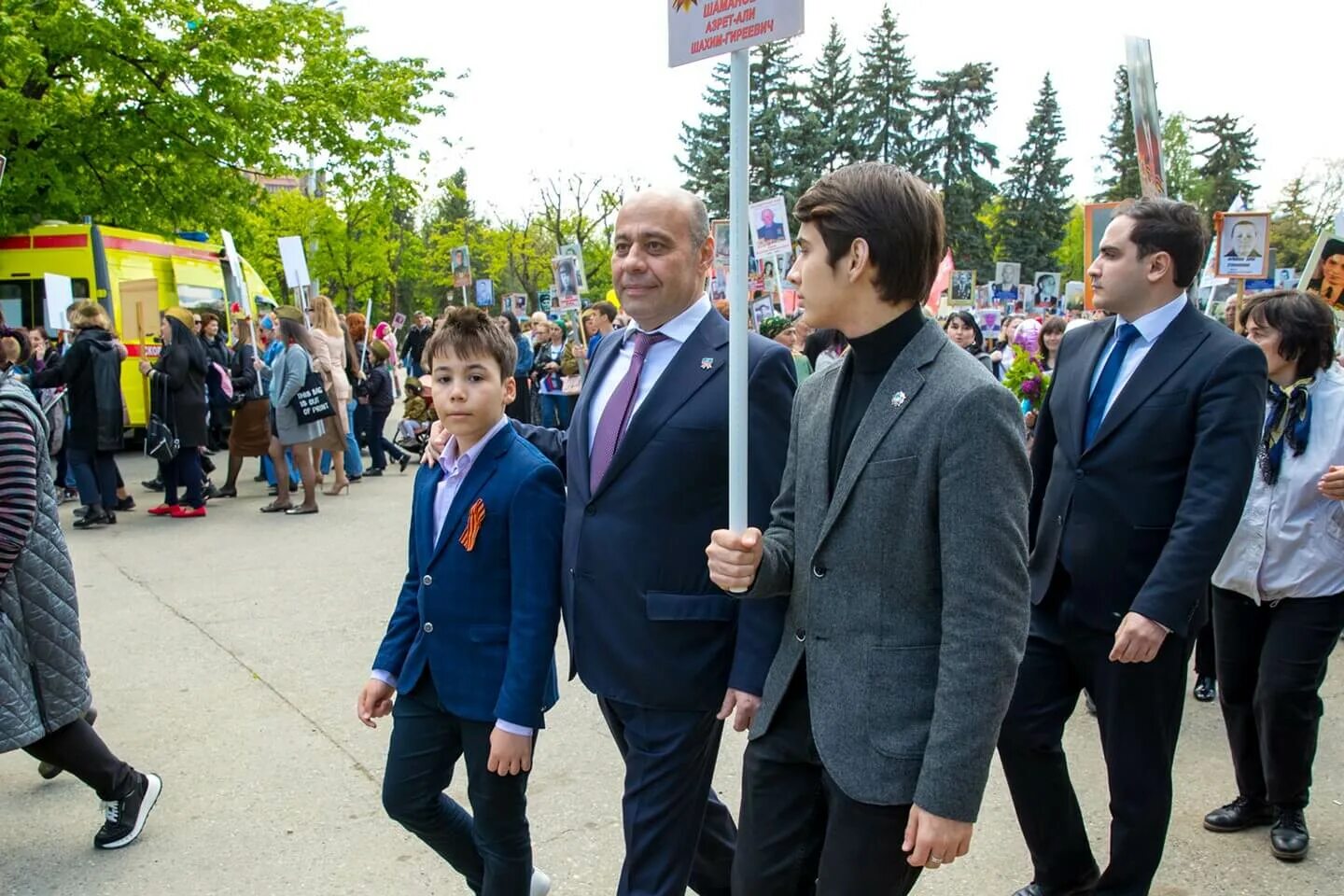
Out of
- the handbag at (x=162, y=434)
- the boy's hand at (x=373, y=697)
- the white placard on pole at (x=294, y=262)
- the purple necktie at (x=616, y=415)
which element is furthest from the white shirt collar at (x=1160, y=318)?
the white placard on pole at (x=294, y=262)

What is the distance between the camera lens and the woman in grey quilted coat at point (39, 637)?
3.44 meters

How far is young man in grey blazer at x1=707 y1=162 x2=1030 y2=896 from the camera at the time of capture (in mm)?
1893

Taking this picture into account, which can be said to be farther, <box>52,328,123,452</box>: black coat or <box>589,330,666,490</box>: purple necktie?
<box>52,328,123,452</box>: black coat

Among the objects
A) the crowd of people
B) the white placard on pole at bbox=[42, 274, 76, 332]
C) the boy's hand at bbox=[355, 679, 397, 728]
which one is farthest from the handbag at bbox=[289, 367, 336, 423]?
the boy's hand at bbox=[355, 679, 397, 728]

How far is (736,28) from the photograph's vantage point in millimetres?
2023

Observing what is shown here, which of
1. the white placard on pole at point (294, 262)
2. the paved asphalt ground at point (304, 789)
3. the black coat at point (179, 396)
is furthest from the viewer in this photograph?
the white placard on pole at point (294, 262)

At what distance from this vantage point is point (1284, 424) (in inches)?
156

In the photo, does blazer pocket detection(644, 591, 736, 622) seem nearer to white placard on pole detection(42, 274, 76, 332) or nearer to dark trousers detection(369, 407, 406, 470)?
dark trousers detection(369, 407, 406, 470)

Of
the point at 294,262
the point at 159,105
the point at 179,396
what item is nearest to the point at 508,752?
the point at 179,396

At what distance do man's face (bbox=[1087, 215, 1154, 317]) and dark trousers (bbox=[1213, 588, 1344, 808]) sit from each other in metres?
1.39

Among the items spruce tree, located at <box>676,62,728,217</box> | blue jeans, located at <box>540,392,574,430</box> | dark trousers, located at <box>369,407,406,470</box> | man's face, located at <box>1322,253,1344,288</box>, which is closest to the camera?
man's face, located at <box>1322,253,1344,288</box>

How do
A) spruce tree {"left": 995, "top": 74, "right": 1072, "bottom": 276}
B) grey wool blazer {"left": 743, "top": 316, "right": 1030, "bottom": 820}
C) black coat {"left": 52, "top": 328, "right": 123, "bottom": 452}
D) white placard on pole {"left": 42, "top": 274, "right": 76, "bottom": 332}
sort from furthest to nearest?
spruce tree {"left": 995, "top": 74, "right": 1072, "bottom": 276} → white placard on pole {"left": 42, "top": 274, "right": 76, "bottom": 332} → black coat {"left": 52, "top": 328, "right": 123, "bottom": 452} → grey wool blazer {"left": 743, "top": 316, "right": 1030, "bottom": 820}

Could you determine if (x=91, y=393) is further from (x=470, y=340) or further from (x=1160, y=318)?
(x=1160, y=318)

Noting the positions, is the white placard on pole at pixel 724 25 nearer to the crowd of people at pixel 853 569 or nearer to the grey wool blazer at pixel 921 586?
the crowd of people at pixel 853 569
